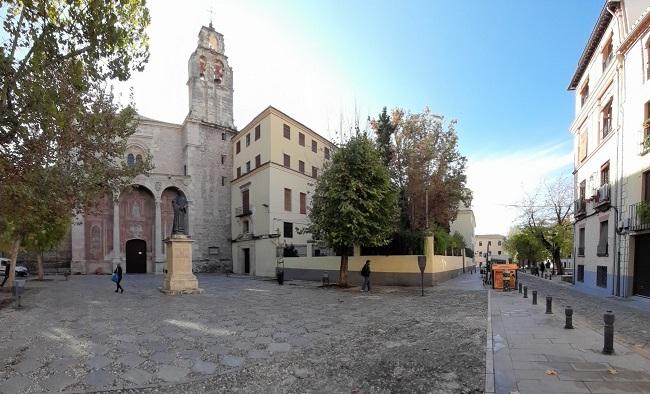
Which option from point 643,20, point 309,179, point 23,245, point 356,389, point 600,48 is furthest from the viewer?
point 309,179

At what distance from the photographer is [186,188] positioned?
3678 cm

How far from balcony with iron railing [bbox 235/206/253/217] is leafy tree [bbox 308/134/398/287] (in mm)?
13237

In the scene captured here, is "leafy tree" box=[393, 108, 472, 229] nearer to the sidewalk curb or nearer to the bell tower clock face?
the sidewalk curb

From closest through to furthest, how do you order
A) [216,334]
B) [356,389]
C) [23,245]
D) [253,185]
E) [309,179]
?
[356,389], [216,334], [23,245], [253,185], [309,179]

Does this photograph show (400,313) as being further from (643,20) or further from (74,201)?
(643,20)

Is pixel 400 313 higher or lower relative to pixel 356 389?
lower

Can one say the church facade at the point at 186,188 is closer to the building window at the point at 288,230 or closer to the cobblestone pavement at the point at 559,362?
the building window at the point at 288,230

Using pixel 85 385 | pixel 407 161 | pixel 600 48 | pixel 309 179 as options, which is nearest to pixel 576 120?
pixel 600 48

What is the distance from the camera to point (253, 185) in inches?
1305

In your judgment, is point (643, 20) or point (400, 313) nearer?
point (400, 313)

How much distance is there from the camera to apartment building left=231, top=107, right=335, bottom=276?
30688 millimetres

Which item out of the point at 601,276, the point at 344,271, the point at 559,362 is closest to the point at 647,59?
the point at 601,276

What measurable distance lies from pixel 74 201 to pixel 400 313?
36.1 ft

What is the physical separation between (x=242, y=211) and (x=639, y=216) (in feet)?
88.6
